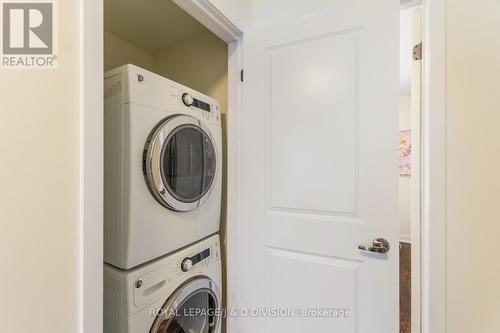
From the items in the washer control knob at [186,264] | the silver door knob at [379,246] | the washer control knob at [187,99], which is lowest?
the washer control knob at [186,264]

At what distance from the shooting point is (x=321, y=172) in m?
1.17

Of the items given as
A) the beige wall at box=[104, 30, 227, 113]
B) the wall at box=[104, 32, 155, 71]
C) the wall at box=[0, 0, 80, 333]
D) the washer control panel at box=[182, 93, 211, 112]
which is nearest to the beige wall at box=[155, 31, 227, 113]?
the beige wall at box=[104, 30, 227, 113]

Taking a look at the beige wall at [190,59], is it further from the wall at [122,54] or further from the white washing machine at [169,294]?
the white washing machine at [169,294]

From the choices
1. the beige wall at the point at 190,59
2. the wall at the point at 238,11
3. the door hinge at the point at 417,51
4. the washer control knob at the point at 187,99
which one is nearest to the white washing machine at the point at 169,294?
the washer control knob at the point at 187,99

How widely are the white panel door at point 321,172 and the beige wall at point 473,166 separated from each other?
0.65ft

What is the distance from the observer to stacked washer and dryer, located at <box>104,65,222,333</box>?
913 millimetres

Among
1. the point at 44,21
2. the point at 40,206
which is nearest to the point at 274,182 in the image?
the point at 40,206

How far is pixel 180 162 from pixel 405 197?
122 inches

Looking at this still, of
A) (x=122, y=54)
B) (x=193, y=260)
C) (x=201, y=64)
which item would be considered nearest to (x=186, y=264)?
(x=193, y=260)

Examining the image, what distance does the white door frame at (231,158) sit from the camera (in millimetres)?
664

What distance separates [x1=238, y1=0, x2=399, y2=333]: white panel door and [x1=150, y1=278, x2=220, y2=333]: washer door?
0.60 ft

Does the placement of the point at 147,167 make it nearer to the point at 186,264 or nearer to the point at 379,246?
the point at 186,264

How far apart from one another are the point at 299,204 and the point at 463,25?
1012 millimetres

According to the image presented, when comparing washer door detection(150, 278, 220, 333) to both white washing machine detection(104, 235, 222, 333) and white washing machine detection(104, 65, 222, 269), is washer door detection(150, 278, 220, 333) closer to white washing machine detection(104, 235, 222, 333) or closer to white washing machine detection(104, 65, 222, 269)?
white washing machine detection(104, 235, 222, 333)
